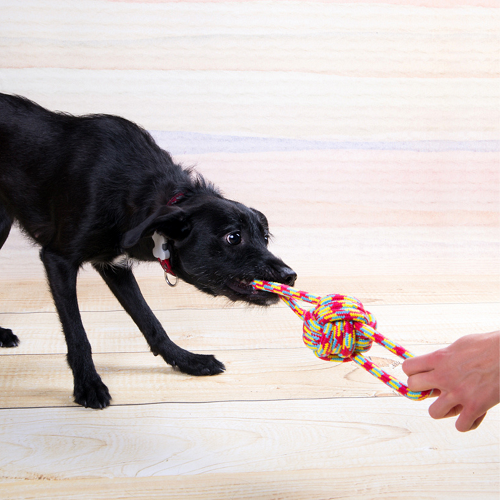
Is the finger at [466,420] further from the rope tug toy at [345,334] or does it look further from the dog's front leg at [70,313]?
the dog's front leg at [70,313]

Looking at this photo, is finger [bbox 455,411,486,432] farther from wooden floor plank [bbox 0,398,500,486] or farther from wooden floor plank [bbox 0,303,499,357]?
wooden floor plank [bbox 0,303,499,357]

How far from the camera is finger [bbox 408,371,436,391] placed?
0.79m

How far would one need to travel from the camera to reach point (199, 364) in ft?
4.84

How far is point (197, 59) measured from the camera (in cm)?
234

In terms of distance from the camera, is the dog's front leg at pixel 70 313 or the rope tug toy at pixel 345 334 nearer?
the rope tug toy at pixel 345 334

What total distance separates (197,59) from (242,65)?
186 mm

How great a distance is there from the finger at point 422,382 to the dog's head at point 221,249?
1.42 feet

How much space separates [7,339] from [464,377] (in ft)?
4.25

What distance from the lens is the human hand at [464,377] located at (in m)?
0.73

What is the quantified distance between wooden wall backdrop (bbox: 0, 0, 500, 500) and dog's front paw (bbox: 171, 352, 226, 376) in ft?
0.10

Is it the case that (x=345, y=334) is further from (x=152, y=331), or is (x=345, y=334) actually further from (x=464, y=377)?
(x=152, y=331)

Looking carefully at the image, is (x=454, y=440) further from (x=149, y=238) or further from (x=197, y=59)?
(x=197, y=59)

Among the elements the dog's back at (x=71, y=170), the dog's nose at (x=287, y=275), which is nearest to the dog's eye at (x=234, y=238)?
the dog's nose at (x=287, y=275)

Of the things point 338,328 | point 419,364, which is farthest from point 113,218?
point 419,364
